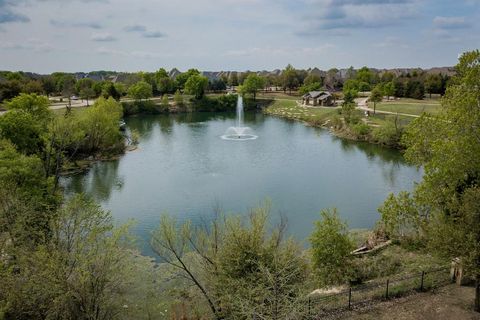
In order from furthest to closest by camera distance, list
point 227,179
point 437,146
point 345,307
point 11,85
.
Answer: point 11,85 < point 227,179 < point 437,146 < point 345,307

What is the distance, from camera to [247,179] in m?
42.6

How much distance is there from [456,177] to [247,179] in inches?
1042

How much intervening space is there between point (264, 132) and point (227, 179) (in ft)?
105

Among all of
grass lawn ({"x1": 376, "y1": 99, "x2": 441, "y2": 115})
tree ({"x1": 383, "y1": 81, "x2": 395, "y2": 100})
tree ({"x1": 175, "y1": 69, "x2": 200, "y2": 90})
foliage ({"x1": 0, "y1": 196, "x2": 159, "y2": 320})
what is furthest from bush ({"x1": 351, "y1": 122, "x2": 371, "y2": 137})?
tree ({"x1": 175, "y1": 69, "x2": 200, "y2": 90})

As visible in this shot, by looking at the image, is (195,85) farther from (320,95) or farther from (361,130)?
(361,130)

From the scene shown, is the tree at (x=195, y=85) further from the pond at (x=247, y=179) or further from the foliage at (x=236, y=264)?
the foliage at (x=236, y=264)


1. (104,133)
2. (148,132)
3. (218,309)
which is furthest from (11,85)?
(218,309)

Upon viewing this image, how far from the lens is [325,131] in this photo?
7375cm

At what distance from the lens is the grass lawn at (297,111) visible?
83.1 metres

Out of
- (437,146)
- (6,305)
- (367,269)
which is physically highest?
(437,146)

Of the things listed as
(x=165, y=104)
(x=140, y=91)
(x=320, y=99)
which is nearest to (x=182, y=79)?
(x=165, y=104)

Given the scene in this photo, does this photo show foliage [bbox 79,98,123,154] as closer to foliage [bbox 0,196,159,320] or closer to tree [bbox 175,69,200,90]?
foliage [bbox 0,196,159,320]

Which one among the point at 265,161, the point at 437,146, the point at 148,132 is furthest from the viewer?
the point at 148,132

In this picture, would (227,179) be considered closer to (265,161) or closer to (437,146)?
(265,161)
